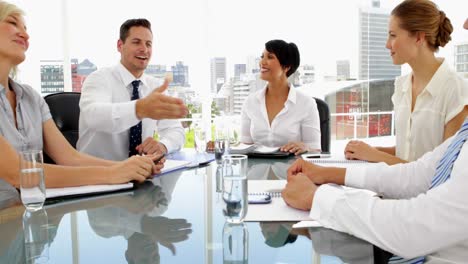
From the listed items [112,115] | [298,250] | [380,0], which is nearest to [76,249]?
[298,250]

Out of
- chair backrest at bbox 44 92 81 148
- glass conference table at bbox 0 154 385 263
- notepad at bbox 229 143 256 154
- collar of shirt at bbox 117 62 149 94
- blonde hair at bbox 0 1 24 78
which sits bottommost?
glass conference table at bbox 0 154 385 263

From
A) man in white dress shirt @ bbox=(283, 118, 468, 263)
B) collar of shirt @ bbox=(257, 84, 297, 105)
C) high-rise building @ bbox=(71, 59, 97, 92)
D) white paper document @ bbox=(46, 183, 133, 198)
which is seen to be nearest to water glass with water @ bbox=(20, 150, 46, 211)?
white paper document @ bbox=(46, 183, 133, 198)

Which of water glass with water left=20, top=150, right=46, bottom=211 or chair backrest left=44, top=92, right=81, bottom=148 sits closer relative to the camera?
water glass with water left=20, top=150, right=46, bottom=211

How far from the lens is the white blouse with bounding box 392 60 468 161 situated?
189 cm

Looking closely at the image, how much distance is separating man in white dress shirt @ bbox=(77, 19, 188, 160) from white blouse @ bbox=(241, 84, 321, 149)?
0.55m

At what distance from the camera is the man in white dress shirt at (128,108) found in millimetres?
2029

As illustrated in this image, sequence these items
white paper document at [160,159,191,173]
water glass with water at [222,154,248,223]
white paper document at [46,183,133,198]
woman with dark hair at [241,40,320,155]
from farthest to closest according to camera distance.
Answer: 1. woman with dark hair at [241,40,320,155]
2. white paper document at [160,159,191,173]
3. white paper document at [46,183,133,198]
4. water glass with water at [222,154,248,223]

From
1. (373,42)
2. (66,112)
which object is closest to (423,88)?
(66,112)

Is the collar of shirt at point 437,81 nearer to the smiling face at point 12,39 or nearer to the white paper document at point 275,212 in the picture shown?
the white paper document at point 275,212

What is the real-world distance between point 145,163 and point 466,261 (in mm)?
1086

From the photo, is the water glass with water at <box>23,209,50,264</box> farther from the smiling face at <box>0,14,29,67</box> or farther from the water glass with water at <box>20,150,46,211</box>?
the smiling face at <box>0,14,29,67</box>

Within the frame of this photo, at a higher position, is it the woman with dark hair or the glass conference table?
the woman with dark hair

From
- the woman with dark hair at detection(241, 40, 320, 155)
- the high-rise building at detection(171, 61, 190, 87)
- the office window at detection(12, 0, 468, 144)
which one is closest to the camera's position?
the woman with dark hair at detection(241, 40, 320, 155)

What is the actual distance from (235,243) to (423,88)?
4.97 feet
